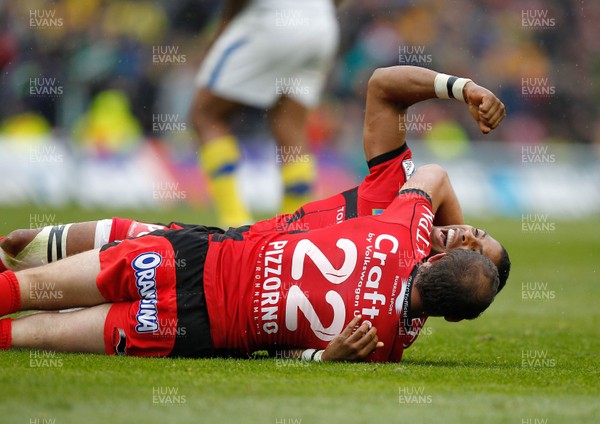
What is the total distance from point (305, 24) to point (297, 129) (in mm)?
891

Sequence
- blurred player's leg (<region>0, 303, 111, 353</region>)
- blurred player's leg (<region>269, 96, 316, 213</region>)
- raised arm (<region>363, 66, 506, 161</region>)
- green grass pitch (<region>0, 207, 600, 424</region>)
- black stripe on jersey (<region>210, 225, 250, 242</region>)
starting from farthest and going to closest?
1. blurred player's leg (<region>269, 96, 316, 213</region>)
2. raised arm (<region>363, 66, 506, 161</region>)
3. black stripe on jersey (<region>210, 225, 250, 242</region>)
4. blurred player's leg (<region>0, 303, 111, 353</region>)
5. green grass pitch (<region>0, 207, 600, 424</region>)

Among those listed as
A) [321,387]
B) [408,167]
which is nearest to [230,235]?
[408,167]

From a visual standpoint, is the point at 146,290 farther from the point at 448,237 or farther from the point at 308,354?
the point at 448,237

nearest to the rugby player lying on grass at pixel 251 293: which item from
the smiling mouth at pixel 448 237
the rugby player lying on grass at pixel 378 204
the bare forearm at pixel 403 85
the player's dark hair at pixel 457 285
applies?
the player's dark hair at pixel 457 285

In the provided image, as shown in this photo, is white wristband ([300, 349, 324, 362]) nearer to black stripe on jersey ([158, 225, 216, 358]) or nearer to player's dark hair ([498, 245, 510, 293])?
black stripe on jersey ([158, 225, 216, 358])

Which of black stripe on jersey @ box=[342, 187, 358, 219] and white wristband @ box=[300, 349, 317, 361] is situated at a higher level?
black stripe on jersey @ box=[342, 187, 358, 219]

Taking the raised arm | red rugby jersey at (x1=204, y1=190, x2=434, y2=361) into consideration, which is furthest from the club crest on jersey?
red rugby jersey at (x1=204, y1=190, x2=434, y2=361)

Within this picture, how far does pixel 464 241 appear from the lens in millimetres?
4941

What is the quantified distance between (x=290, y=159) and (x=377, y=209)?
265 cm

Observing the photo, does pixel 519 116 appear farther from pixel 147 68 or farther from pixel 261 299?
pixel 261 299

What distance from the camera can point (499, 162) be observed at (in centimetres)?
1859

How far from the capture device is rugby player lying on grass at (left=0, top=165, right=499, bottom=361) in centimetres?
448

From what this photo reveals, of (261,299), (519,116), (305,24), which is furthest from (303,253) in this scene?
(519,116)

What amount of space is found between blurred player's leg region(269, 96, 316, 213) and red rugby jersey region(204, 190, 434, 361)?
315cm
